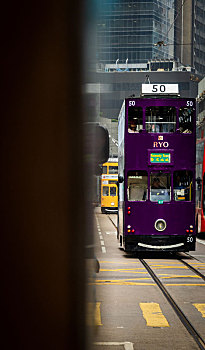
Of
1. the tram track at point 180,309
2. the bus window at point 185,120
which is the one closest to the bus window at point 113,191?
the bus window at point 185,120

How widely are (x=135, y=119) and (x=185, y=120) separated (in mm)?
1152

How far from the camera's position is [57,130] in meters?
1.29

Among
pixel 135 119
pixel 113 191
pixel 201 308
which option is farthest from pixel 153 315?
pixel 113 191

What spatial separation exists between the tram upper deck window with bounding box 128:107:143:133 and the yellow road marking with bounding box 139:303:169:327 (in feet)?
23.2

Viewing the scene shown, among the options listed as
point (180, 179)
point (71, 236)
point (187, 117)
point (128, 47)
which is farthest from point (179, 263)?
point (128, 47)

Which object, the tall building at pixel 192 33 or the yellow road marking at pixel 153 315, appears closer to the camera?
the yellow road marking at pixel 153 315

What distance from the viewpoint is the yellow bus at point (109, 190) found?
1775 inches

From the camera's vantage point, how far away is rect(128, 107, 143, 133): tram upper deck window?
52.1 feet

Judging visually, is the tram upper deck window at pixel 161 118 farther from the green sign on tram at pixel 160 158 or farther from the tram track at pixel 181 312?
the tram track at pixel 181 312

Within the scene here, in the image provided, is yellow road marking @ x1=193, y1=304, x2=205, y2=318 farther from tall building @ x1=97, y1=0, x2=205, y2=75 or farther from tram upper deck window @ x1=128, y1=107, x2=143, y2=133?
tall building @ x1=97, y1=0, x2=205, y2=75

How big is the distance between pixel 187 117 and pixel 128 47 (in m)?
124

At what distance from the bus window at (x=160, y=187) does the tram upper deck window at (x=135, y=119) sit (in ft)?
3.64

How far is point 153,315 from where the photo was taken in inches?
338

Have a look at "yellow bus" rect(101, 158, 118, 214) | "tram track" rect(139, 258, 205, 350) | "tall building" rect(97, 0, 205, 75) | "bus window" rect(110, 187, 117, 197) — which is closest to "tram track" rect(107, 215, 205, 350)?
"tram track" rect(139, 258, 205, 350)
